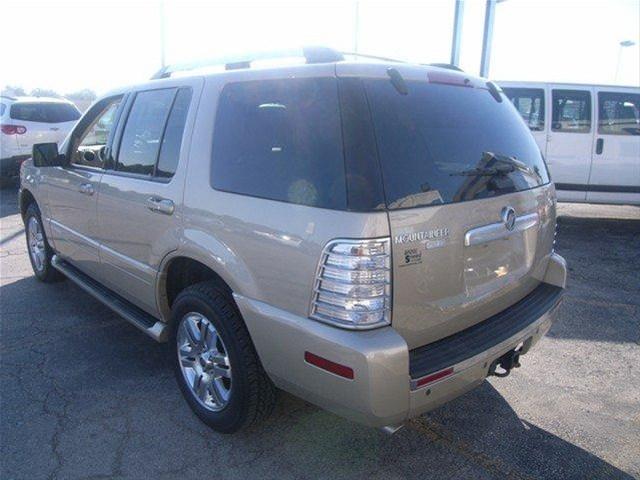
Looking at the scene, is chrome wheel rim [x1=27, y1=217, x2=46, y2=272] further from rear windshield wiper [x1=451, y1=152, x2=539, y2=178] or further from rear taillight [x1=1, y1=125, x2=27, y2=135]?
rear taillight [x1=1, y1=125, x2=27, y2=135]

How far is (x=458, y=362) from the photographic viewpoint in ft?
7.43

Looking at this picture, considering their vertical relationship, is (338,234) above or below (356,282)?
above

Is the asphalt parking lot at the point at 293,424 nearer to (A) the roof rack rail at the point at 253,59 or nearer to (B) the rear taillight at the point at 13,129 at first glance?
(A) the roof rack rail at the point at 253,59

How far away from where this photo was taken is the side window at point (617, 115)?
7684mm

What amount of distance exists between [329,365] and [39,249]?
428 cm

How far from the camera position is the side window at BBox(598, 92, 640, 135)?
7684mm

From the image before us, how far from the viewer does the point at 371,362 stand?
1992mm

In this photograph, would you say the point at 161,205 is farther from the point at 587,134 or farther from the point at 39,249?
the point at 587,134

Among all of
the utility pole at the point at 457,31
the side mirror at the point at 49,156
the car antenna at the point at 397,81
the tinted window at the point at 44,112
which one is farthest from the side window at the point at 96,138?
the utility pole at the point at 457,31

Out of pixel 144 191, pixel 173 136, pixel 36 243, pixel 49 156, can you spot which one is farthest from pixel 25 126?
pixel 173 136

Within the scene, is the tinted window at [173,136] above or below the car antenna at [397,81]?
below

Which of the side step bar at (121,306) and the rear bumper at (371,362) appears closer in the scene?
the rear bumper at (371,362)

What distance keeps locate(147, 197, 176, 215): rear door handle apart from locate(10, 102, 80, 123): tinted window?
9.90 meters

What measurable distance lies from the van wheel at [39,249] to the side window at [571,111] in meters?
7.03
